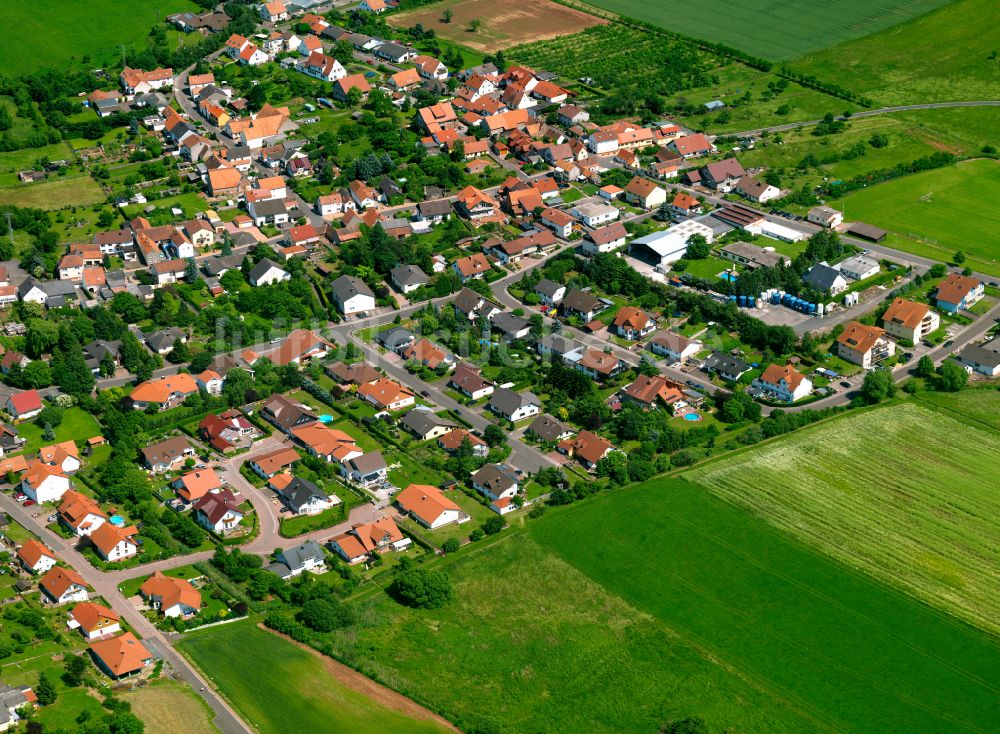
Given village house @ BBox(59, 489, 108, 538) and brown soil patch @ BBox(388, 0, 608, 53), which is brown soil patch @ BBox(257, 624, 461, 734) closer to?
village house @ BBox(59, 489, 108, 538)

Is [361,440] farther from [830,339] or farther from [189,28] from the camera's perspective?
[189,28]

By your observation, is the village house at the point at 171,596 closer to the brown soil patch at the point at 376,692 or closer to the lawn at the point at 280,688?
the lawn at the point at 280,688

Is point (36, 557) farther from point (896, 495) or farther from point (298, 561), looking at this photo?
point (896, 495)

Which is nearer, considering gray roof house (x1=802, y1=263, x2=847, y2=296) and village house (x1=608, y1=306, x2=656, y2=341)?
village house (x1=608, y1=306, x2=656, y2=341)

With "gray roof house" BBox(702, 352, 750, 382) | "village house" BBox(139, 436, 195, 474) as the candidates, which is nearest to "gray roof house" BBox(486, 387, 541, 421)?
"gray roof house" BBox(702, 352, 750, 382)

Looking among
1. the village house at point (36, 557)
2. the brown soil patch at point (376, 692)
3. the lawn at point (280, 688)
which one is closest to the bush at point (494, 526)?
the brown soil patch at point (376, 692)

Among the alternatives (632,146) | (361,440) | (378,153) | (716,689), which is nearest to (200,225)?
(378,153)

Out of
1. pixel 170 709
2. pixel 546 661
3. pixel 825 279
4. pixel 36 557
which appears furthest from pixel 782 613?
pixel 36 557
